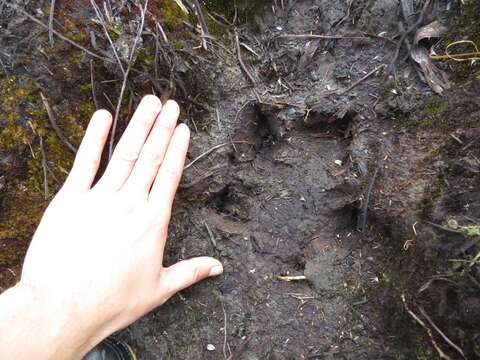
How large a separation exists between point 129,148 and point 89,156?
0.19 meters

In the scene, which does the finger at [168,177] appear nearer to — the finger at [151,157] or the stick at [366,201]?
the finger at [151,157]

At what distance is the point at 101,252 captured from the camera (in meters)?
1.65

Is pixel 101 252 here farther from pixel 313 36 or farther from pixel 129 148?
pixel 313 36

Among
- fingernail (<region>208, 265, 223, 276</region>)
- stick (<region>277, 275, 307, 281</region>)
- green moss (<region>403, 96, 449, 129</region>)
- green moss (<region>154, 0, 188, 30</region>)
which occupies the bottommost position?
stick (<region>277, 275, 307, 281</region>)

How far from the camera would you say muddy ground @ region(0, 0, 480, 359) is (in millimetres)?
1792

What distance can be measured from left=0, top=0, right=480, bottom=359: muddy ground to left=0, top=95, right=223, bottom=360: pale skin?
9.9 inches

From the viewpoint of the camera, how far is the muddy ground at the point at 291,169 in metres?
1.79

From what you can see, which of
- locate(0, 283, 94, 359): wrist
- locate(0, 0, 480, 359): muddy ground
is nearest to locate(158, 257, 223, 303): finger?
locate(0, 0, 480, 359): muddy ground

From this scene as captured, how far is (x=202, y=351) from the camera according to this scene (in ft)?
6.46

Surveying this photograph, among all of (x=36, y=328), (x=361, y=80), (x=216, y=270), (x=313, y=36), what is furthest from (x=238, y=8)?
(x=36, y=328)

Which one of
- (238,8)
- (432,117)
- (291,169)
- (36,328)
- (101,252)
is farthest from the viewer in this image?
(238,8)

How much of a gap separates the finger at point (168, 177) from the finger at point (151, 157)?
0.09 feet

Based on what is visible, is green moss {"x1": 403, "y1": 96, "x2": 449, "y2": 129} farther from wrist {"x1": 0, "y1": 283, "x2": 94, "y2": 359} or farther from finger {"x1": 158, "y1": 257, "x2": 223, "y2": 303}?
wrist {"x1": 0, "y1": 283, "x2": 94, "y2": 359}

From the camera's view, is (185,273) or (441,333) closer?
(441,333)
